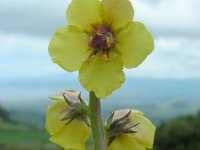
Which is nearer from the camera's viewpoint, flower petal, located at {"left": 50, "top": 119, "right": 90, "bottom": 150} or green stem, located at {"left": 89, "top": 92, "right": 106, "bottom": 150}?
green stem, located at {"left": 89, "top": 92, "right": 106, "bottom": 150}

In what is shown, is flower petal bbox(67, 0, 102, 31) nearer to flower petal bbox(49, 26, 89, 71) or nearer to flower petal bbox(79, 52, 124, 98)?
flower petal bbox(49, 26, 89, 71)

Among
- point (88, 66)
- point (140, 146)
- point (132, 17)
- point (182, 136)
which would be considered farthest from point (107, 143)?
point (182, 136)

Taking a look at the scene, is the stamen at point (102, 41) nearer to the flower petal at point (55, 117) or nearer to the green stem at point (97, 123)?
the green stem at point (97, 123)

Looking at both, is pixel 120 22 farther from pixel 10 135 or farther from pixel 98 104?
pixel 10 135

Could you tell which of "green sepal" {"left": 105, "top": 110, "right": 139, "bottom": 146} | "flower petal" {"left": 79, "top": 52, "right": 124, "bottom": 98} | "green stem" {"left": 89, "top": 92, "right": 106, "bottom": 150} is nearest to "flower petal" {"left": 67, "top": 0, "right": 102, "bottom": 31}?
"flower petal" {"left": 79, "top": 52, "right": 124, "bottom": 98}

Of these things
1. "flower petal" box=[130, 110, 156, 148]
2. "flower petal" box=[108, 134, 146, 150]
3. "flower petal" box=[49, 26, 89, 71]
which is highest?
"flower petal" box=[49, 26, 89, 71]
